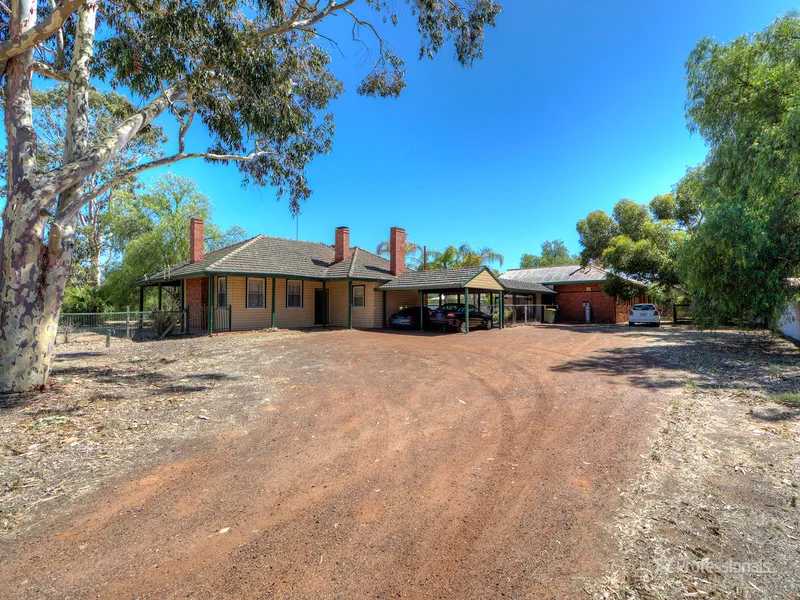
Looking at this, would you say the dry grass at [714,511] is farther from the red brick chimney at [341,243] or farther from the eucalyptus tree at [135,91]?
the red brick chimney at [341,243]

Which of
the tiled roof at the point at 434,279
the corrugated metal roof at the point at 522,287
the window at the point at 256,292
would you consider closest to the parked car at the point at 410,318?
the tiled roof at the point at 434,279

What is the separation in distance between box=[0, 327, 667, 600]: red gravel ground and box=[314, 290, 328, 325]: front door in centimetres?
1608

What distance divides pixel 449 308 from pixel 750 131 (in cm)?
1343

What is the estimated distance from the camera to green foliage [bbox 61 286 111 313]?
2509cm

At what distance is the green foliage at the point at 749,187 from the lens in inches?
426

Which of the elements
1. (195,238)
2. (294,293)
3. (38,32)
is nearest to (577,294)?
(294,293)

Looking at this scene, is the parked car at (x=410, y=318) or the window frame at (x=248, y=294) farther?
the parked car at (x=410, y=318)

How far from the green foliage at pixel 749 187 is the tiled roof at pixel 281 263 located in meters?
14.9

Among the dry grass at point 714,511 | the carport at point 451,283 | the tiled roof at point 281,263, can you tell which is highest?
the tiled roof at point 281,263

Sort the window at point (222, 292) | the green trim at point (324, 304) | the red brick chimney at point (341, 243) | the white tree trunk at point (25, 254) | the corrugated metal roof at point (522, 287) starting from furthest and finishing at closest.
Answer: the corrugated metal roof at point (522, 287) → the red brick chimney at point (341, 243) → the green trim at point (324, 304) → the window at point (222, 292) → the white tree trunk at point (25, 254)

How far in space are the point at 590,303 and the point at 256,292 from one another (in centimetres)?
2430

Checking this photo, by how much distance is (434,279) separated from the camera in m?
21.1

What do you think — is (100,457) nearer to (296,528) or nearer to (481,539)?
(296,528)

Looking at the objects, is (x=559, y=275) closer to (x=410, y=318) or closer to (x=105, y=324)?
(x=410, y=318)
